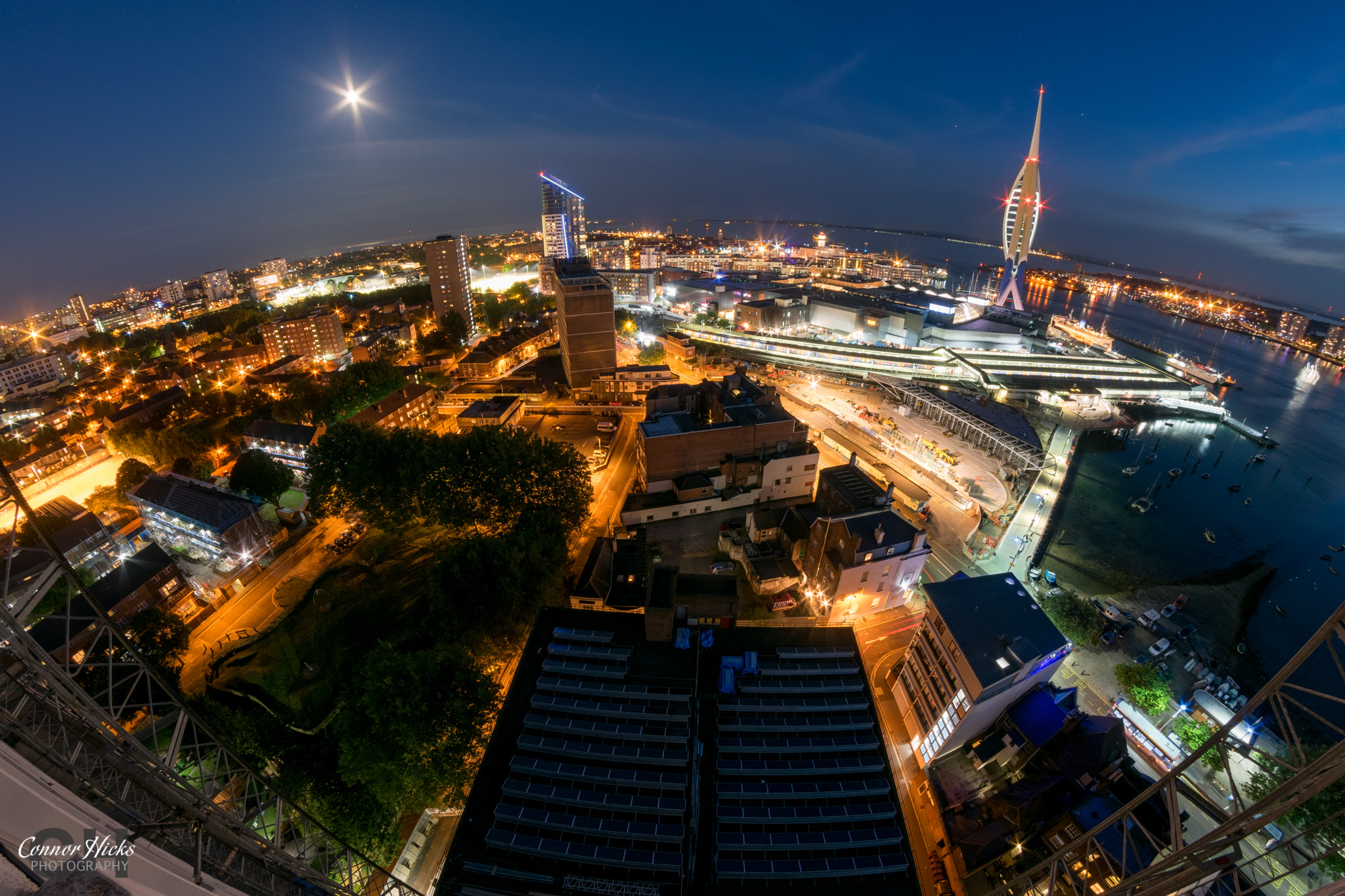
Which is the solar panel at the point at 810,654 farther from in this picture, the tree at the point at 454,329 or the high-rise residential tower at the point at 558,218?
the high-rise residential tower at the point at 558,218

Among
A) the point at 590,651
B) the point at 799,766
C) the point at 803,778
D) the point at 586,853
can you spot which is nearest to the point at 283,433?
the point at 590,651

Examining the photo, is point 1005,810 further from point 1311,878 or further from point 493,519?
point 493,519

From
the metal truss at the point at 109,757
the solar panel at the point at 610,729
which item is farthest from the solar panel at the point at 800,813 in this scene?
the metal truss at the point at 109,757

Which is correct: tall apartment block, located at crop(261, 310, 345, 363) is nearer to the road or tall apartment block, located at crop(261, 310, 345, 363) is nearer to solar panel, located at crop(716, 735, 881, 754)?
the road

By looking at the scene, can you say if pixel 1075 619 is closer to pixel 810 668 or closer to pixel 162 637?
pixel 810 668

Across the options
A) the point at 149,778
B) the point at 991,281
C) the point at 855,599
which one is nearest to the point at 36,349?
the point at 149,778

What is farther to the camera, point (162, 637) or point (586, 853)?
point (162, 637)
